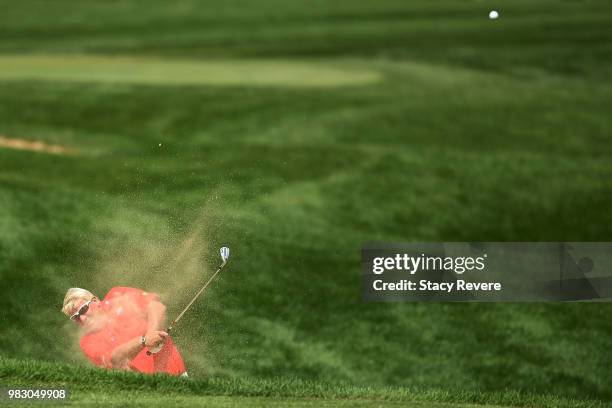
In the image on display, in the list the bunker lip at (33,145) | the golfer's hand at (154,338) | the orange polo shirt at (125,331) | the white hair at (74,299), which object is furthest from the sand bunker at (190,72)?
the golfer's hand at (154,338)

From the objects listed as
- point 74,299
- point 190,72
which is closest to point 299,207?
point 74,299

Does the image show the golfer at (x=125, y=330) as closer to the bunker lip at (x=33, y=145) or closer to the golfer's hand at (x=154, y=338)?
the golfer's hand at (x=154, y=338)

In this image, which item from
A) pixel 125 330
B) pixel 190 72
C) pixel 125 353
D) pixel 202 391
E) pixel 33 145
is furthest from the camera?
pixel 190 72

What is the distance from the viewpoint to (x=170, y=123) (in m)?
22.0

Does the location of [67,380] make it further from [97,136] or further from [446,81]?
[446,81]

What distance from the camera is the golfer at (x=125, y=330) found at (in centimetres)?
916

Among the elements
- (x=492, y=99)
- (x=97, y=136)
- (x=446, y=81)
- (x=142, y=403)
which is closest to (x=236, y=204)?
(x=97, y=136)

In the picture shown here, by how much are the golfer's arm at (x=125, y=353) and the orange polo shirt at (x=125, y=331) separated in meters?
0.04

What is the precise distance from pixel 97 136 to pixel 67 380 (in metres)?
12.6

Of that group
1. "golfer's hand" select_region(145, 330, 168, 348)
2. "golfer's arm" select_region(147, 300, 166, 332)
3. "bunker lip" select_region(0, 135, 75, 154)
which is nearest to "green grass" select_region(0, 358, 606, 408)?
"golfer's hand" select_region(145, 330, 168, 348)

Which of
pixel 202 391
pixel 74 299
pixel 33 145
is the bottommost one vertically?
pixel 202 391

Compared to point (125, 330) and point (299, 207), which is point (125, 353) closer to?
point (125, 330)

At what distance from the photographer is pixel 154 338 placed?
30.1 ft

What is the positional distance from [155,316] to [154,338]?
45cm
